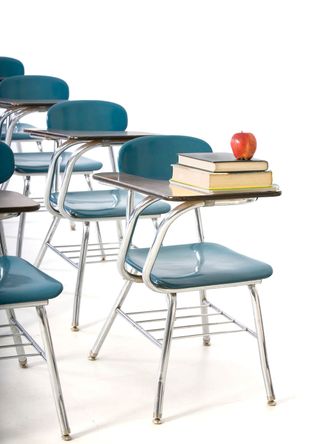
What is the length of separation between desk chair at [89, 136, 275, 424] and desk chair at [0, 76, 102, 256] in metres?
1.30

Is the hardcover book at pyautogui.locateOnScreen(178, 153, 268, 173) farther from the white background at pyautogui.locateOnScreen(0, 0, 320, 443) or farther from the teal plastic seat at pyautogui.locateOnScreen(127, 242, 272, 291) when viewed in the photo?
the white background at pyautogui.locateOnScreen(0, 0, 320, 443)

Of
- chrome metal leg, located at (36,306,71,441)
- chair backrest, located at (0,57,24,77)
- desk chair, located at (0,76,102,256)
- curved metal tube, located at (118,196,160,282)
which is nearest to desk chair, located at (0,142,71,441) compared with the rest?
chrome metal leg, located at (36,306,71,441)

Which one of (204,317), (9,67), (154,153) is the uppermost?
(9,67)

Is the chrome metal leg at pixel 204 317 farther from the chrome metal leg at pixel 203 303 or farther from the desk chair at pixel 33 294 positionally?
the desk chair at pixel 33 294

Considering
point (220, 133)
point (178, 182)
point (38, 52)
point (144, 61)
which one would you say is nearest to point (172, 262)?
point (178, 182)

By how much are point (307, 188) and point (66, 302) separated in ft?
5.33

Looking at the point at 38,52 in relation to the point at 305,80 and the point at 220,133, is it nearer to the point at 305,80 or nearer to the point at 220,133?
the point at 220,133

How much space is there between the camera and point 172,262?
2.78 m

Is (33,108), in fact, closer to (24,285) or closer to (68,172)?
(68,172)

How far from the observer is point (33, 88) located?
501 cm

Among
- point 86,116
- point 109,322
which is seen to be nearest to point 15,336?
point 109,322

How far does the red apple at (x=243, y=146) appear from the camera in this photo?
2.57 metres

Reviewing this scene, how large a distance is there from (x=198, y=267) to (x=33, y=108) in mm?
1976

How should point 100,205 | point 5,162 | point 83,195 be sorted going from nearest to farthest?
point 5,162
point 100,205
point 83,195
